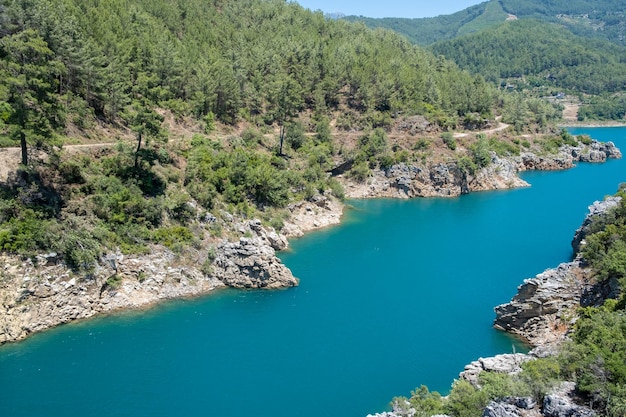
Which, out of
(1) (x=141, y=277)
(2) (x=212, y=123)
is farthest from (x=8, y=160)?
(2) (x=212, y=123)

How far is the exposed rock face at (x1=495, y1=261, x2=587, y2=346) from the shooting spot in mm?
39938

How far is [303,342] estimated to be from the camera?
39531 millimetres

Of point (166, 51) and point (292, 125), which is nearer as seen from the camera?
point (166, 51)

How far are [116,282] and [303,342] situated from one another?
55.3 ft

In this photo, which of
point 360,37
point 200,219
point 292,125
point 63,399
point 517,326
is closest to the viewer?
point 63,399

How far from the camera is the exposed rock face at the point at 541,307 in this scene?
1572 inches

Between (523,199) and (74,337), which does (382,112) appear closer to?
(523,199)

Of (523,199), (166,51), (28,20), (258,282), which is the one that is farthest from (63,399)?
(523,199)

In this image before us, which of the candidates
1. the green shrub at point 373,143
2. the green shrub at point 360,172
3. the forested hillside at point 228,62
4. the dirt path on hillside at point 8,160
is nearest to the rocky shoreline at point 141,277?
the dirt path on hillside at point 8,160

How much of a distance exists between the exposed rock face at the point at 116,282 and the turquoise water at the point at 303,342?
138 centimetres

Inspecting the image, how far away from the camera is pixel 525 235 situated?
219 feet

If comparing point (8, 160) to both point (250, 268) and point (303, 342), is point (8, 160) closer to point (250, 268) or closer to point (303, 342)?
point (250, 268)

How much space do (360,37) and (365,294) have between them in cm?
9073

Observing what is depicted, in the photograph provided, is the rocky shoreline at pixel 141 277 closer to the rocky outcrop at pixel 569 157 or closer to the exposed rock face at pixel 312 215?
the exposed rock face at pixel 312 215
